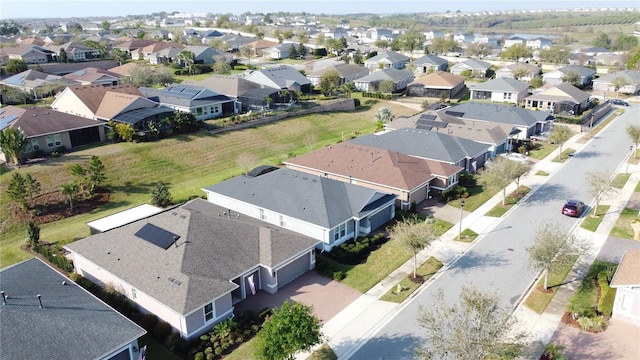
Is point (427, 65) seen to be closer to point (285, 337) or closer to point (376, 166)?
point (376, 166)

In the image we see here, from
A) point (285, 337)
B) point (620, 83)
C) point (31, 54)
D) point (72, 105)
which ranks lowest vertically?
point (285, 337)

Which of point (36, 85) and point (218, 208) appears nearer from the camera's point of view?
point (218, 208)

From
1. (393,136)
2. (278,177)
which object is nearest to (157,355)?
(278,177)

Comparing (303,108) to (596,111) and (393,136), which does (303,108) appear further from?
(596,111)

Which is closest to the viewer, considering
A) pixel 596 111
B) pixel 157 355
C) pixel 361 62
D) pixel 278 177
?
pixel 157 355

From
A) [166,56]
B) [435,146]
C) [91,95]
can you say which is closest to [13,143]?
[91,95]

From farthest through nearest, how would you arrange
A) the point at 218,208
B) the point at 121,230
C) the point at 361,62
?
the point at 361,62, the point at 218,208, the point at 121,230
